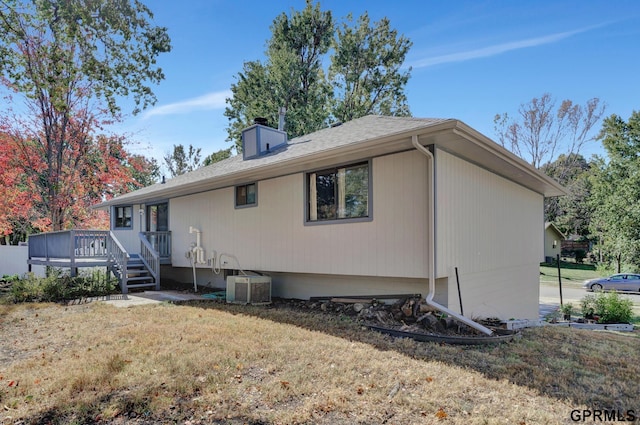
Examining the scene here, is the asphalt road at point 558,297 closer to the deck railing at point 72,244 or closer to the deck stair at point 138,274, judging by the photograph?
the deck stair at point 138,274

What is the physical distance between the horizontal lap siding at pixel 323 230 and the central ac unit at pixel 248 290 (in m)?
0.53

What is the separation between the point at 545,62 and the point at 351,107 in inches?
396

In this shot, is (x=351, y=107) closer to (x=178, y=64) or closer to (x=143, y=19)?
(x=178, y=64)

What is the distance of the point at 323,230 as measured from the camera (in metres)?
7.44

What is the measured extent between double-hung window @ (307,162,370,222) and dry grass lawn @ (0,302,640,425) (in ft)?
7.23

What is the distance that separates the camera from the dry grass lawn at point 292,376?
304 centimetres

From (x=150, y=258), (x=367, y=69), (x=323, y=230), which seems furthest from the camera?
(x=367, y=69)

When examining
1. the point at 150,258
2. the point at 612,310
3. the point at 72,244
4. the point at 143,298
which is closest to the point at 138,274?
the point at 150,258

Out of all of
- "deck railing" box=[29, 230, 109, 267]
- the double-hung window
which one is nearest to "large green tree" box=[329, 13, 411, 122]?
"deck railing" box=[29, 230, 109, 267]

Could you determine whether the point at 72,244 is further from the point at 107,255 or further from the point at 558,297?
the point at 558,297

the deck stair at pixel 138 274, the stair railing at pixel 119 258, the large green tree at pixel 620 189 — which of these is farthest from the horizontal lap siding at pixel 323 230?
the large green tree at pixel 620 189

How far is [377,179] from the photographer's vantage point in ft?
21.9

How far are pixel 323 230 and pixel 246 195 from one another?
9.54ft

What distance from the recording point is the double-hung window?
6.95 m
